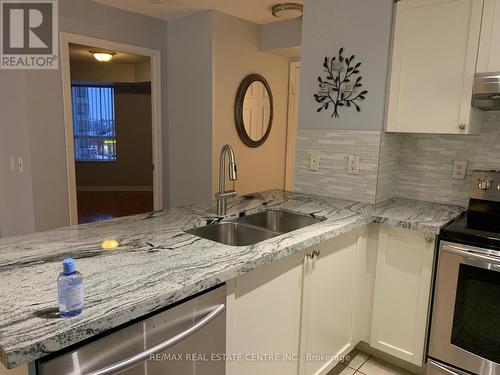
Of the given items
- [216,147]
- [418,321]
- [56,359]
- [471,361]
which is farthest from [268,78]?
[56,359]

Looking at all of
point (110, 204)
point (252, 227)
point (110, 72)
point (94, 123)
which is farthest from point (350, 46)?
point (94, 123)

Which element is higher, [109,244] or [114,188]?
[109,244]

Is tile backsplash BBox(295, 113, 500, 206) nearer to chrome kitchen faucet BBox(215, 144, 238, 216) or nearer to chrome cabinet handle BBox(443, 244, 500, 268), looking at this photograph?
chrome cabinet handle BBox(443, 244, 500, 268)

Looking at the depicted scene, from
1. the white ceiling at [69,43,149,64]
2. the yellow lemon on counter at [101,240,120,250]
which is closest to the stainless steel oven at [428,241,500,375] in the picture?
the yellow lemon on counter at [101,240,120,250]

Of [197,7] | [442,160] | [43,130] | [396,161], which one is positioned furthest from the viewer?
[197,7]

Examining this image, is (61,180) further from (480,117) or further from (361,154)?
(480,117)

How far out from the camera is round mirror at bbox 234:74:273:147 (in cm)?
362

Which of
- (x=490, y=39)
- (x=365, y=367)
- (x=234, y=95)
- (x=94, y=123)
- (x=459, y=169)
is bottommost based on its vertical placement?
(x=365, y=367)

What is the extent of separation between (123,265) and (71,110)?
2367 mm

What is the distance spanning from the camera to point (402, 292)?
2051mm

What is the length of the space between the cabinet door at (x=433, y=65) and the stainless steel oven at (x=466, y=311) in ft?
2.27

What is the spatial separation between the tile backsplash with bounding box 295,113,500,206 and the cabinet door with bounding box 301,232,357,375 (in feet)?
1.77

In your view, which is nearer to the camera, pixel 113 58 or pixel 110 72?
pixel 113 58

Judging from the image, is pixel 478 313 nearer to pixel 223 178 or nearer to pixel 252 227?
pixel 252 227
